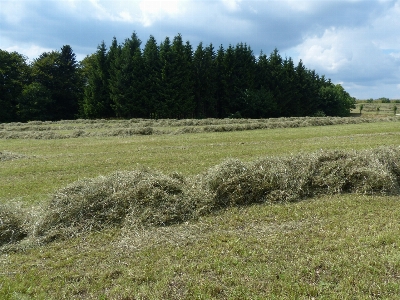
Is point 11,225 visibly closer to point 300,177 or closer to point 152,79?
point 300,177

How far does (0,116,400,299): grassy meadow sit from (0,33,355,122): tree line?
40.6 m

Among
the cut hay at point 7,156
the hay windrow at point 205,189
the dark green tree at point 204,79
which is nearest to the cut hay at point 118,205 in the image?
the hay windrow at point 205,189

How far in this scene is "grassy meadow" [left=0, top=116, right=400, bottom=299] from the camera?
4137 millimetres

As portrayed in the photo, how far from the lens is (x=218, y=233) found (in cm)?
579

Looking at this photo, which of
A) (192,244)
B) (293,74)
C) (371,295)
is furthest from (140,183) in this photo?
(293,74)

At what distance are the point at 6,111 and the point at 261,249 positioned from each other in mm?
57245

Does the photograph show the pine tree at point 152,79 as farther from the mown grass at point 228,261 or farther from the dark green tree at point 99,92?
the mown grass at point 228,261

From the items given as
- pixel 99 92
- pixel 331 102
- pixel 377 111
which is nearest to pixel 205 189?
pixel 99 92

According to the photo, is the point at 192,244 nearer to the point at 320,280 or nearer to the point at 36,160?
the point at 320,280

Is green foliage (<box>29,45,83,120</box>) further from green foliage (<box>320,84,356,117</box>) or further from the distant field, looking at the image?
the distant field

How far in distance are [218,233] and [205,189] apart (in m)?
1.79

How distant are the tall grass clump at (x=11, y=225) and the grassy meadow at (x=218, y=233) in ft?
0.12

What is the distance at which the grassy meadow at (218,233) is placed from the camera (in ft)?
13.6

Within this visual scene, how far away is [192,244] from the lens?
213 inches
